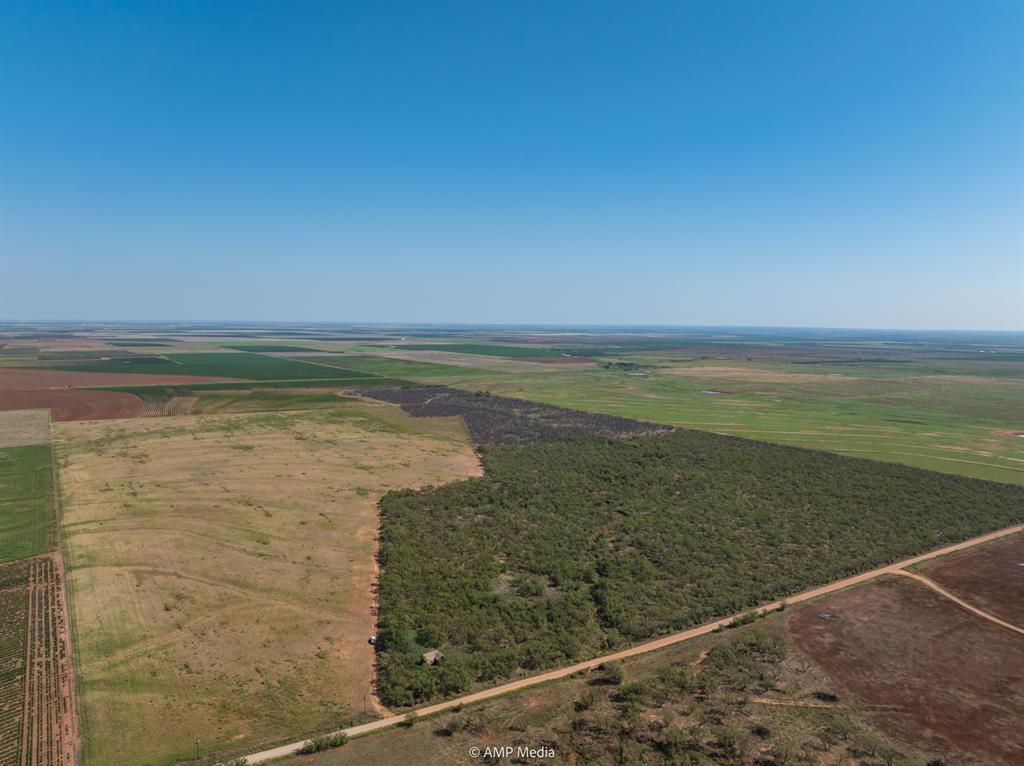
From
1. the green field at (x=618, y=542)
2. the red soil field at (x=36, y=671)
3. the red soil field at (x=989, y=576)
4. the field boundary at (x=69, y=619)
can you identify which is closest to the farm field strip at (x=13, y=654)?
the red soil field at (x=36, y=671)

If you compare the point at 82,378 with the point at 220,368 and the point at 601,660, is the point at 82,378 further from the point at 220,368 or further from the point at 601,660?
the point at 601,660

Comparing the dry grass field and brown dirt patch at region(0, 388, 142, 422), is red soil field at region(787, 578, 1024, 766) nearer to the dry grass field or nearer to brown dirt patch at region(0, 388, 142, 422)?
the dry grass field

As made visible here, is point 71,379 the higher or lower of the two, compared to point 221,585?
higher

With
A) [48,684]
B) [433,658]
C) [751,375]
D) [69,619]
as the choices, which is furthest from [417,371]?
[48,684]

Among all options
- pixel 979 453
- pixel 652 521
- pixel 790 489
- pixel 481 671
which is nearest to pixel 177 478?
pixel 481 671

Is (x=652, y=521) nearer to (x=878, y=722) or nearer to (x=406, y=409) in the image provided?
(x=878, y=722)

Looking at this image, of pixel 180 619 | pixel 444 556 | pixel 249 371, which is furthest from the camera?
pixel 249 371

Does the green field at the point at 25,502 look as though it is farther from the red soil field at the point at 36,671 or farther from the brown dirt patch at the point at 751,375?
the brown dirt patch at the point at 751,375
